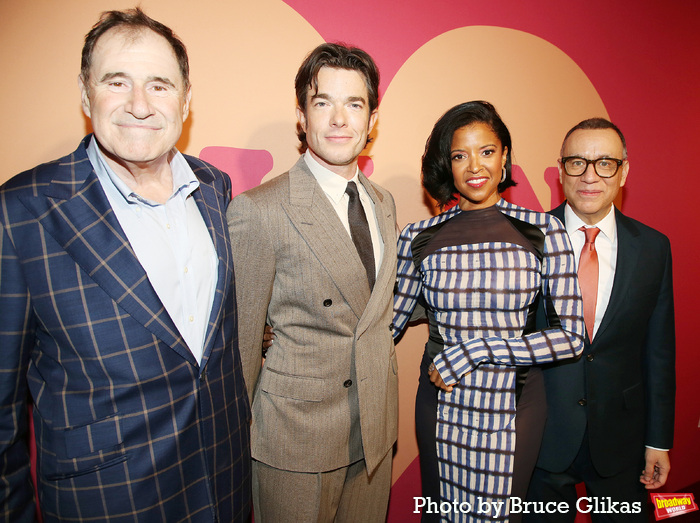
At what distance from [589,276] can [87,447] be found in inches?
80.8

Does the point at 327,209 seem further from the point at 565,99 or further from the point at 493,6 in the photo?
the point at 565,99

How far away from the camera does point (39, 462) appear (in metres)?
1.25

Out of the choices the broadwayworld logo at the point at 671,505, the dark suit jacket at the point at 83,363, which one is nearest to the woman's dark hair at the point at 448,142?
the dark suit jacket at the point at 83,363

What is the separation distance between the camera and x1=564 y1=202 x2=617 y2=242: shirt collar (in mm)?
2021

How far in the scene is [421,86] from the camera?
244 centimetres

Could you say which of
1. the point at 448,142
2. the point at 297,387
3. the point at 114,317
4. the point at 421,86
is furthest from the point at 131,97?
the point at 421,86

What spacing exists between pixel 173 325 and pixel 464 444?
128 cm

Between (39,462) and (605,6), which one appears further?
(605,6)

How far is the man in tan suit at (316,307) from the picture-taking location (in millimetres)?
1607

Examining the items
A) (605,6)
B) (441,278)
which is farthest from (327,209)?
(605,6)

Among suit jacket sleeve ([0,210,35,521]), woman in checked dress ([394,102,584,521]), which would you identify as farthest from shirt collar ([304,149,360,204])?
suit jacket sleeve ([0,210,35,521])

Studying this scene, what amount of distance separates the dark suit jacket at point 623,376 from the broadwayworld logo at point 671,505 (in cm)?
43

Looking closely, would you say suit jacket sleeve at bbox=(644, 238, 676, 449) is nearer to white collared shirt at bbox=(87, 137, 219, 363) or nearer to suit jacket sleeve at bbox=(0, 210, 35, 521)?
white collared shirt at bbox=(87, 137, 219, 363)

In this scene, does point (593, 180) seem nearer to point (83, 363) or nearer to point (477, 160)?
point (477, 160)
